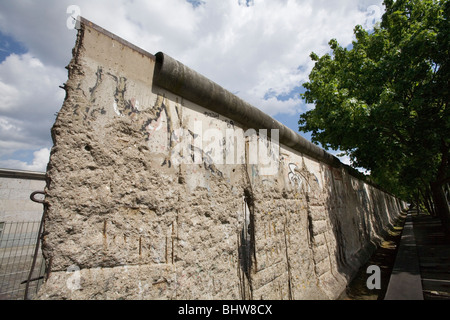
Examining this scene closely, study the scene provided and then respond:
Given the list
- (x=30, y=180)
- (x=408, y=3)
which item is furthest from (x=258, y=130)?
(x=30, y=180)

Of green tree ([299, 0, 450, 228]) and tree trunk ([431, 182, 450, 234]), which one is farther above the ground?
green tree ([299, 0, 450, 228])

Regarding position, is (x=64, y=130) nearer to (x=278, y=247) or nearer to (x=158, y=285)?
(x=158, y=285)

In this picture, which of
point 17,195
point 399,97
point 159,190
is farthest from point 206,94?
point 17,195

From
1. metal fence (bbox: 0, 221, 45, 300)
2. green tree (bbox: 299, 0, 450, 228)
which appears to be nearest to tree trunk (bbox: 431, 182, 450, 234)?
green tree (bbox: 299, 0, 450, 228)

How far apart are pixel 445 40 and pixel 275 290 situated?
5899 millimetres

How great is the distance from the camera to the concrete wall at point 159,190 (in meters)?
1.26

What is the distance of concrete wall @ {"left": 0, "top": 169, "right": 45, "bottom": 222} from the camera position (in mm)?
6957

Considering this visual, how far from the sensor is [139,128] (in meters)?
1.62

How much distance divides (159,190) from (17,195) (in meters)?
8.52

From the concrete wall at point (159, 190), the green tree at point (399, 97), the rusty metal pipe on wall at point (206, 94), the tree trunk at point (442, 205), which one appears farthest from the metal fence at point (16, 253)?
the tree trunk at point (442, 205)

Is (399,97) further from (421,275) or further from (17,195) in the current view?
(17,195)

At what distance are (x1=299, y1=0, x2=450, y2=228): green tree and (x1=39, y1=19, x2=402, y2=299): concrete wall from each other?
3.37 meters

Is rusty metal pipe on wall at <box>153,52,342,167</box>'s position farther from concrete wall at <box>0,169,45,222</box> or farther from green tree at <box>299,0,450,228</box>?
concrete wall at <box>0,169,45,222</box>
